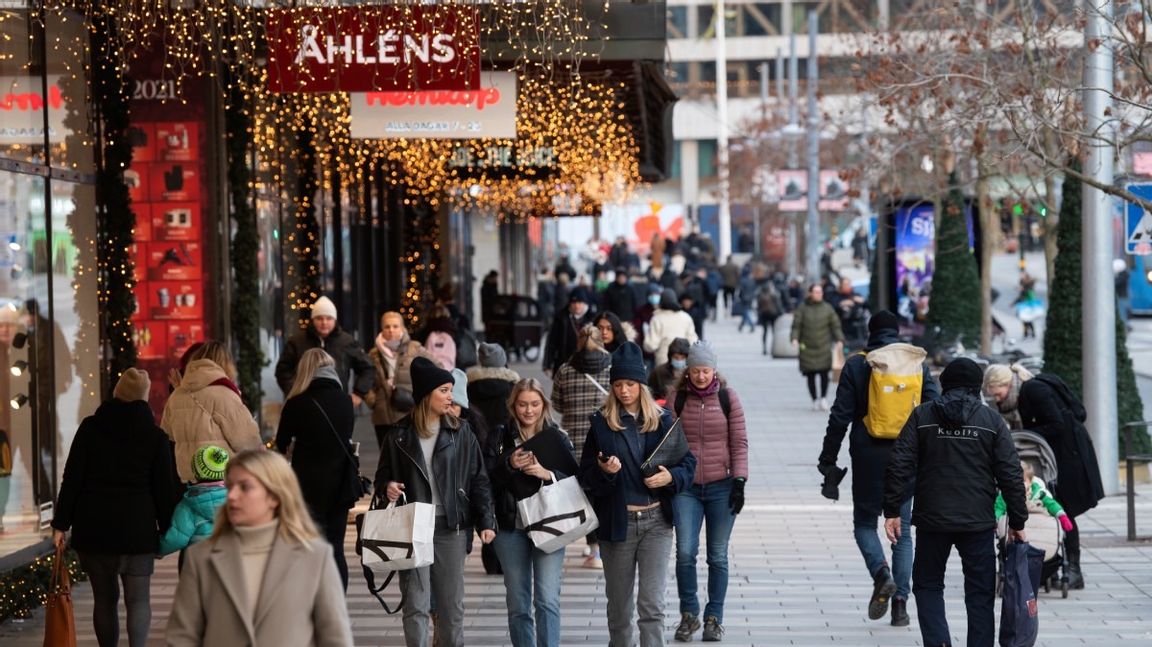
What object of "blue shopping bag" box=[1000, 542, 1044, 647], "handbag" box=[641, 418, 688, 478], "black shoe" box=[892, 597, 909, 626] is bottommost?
A: "black shoe" box=[892, 597, 909, 626]

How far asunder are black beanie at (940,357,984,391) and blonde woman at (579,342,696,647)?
4.33 ft

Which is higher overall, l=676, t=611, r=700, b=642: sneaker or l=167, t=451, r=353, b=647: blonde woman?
l=167, t=451, r=353, b=647: blonde woman

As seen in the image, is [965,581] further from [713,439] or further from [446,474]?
[446,474]

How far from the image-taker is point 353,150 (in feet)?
72.0

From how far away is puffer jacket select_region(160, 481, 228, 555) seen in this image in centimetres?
898

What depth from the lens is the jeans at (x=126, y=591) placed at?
28.9 feet

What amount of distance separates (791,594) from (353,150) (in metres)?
11.9

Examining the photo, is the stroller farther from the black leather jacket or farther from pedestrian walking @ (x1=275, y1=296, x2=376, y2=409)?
pedestrian walking @ (x1=275, y1=296, x2=376, y2=409)

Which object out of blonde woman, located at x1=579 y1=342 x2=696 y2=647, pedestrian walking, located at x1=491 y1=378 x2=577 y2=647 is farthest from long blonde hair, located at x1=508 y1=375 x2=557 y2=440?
blonde woman, located at x1=579 y1=342 x2=696 y2=647

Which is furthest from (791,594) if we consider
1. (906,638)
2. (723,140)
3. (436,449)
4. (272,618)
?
(723,140)

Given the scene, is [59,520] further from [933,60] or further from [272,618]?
[933,60]

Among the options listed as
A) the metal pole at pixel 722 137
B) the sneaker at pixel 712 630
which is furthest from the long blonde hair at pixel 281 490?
the metal pole at pixel 722 137

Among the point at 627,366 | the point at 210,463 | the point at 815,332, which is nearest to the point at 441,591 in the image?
the point at 627,366

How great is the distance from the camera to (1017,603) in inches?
349
